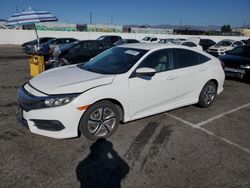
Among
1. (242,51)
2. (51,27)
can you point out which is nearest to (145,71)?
(242,51)

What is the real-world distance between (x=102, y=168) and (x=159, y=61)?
2404mm

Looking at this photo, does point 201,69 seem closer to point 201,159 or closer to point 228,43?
point 201,159

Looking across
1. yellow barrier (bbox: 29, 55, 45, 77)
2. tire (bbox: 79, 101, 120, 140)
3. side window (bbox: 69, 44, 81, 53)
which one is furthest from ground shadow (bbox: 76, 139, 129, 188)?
side window (bbox: 69, 44, 81, 53)

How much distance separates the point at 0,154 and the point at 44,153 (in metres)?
0.63

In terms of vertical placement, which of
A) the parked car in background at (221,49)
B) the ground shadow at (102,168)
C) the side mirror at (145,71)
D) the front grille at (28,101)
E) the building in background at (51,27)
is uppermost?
the building in background at (51,27)

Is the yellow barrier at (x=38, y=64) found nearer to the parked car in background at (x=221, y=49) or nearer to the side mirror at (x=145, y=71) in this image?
the side mirror at (x=145, y=71)

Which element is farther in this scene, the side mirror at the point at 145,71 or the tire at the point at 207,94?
the tire at the point at 207,94

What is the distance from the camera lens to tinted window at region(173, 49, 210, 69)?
4887 millimetres

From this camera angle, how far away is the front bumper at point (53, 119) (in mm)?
3447

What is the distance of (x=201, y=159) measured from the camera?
11.3ft

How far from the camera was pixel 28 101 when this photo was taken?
142 inches

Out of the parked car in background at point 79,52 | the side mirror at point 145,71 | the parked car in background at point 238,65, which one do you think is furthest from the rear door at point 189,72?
the parked car in background at point 79,52

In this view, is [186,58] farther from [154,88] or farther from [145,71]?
[145,71]

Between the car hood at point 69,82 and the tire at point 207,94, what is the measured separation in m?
2.55
